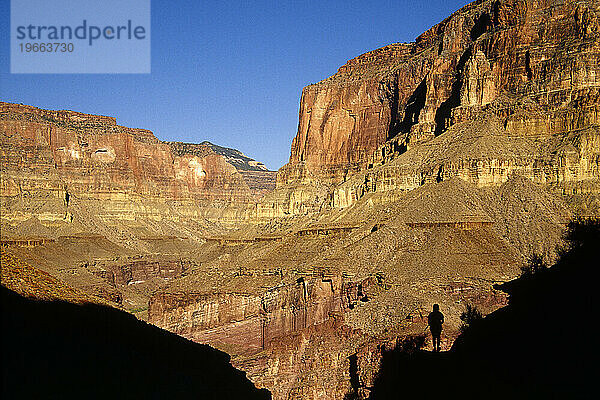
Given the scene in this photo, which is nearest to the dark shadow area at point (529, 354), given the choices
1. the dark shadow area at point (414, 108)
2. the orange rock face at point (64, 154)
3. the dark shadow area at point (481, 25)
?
the dark shadow area at point (481, 25)

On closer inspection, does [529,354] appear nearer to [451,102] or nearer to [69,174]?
[451,102]

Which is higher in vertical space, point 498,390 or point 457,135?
point 457,135

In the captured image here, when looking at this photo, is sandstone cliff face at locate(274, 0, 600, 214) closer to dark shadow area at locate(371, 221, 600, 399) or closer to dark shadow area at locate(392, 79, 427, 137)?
dark shadow area at locate(392, 79, 427, 137)

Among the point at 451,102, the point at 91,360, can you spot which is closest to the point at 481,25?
the point at 451,102

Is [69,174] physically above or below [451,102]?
below

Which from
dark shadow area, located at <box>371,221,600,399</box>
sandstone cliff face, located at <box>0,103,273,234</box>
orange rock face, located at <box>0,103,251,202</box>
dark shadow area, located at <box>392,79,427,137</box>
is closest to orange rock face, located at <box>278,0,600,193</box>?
dark shadow area, located at <box>392,79,427,137</box>

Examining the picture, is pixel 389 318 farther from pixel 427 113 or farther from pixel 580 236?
pixel 427 113

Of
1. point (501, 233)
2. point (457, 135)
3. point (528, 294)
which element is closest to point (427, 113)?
point (457, 135)
